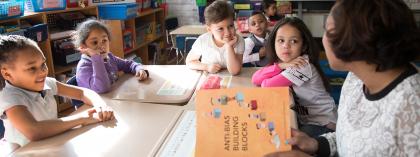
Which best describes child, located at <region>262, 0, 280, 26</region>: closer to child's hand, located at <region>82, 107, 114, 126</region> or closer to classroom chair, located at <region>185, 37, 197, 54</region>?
classroom chair, located at <region>185, 37, 197, 54</region>

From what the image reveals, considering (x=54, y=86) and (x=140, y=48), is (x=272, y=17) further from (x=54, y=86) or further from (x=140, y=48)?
(x=54, y=86)

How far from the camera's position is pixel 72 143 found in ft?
4.17

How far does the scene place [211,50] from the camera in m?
2.28

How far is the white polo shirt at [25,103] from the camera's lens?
1.36 meters

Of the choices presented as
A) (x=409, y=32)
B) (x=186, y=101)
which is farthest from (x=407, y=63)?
(x=186, y=101)

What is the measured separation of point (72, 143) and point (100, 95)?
0.54 metres

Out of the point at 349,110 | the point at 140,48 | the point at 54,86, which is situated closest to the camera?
the point at 349,110

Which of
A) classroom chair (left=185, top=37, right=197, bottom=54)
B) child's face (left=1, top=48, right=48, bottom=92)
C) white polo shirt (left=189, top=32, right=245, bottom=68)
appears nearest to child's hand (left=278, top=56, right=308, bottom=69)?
white polo shirt (left=189, top=32, right=245, bottom=68)

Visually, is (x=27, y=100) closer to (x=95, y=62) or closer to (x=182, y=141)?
(x=95, y=62)

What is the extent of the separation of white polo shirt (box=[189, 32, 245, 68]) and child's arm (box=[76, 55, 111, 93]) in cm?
66

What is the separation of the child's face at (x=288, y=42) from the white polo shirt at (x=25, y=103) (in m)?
1.07

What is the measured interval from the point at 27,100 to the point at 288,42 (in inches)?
46.5

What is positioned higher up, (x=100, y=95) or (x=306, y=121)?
(x=100, y=95)

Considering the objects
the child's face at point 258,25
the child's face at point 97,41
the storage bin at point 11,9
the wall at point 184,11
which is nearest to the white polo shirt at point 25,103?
the child's face at point 97,41
